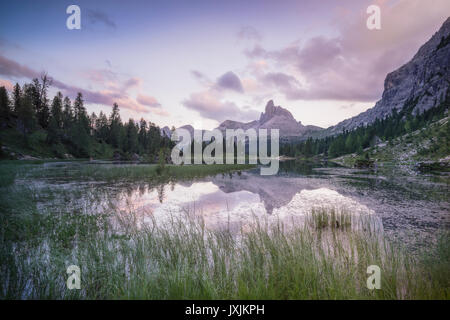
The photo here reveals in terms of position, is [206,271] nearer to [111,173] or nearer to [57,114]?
[111,173]

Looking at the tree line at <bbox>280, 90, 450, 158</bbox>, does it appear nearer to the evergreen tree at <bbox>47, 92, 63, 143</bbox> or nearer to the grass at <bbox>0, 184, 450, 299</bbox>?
the grass at <bbox>0, 184, 450, 299</bbox>

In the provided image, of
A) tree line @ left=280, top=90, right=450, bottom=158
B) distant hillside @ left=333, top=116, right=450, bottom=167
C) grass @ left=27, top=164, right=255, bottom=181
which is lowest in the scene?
grass @ left=27, top=164, right=255, bottom=181

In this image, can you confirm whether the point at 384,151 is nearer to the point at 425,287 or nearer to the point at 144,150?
the point at 425,287

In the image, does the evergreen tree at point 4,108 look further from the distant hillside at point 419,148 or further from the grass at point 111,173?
the distant hillside at point 419,148

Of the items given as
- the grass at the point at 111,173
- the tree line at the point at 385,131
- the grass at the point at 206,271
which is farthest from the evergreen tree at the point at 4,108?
the tree line at the point at 385,131

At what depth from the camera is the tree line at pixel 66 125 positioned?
60.1 meters

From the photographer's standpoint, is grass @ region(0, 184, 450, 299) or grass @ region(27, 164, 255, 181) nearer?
grass @ region(0, 184, 450, 299)

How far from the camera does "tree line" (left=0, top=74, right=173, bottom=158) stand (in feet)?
197

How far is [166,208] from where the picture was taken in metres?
13.2

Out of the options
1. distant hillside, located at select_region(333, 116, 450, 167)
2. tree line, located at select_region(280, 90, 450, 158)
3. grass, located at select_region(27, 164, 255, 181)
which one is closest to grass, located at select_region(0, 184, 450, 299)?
grass, located at select_region(27, 164, 255, 181)

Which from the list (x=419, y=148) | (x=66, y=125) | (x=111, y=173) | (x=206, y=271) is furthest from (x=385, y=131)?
(x=66, y=125)

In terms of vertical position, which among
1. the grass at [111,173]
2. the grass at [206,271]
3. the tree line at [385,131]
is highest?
the tree line at [385,131]

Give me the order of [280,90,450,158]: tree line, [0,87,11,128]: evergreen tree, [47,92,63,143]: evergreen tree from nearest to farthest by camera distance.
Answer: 1. [0,87,11,128]: evergreen tree
2. [47,92,63,143]: evergreen tree
3. [280,90,450,158]: tree line
